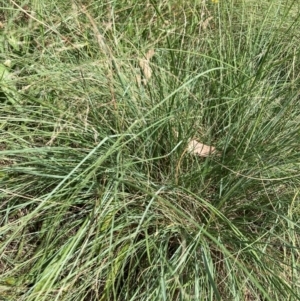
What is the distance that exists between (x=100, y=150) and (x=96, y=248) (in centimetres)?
27

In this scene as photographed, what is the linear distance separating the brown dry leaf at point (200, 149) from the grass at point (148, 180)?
21 mm

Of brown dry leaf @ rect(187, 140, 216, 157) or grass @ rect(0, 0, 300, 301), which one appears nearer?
grass @ rect(0, 0, 300, 301)

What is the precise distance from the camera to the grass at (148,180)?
4.62 feet

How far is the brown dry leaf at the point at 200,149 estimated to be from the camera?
1589mm

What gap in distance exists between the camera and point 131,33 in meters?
2.04

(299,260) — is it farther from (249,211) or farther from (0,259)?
(0,259)

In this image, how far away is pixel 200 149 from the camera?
1.61m

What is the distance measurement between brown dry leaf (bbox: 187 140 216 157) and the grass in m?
0.02

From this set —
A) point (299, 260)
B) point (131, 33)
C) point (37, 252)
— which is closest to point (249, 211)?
point (299, 260)

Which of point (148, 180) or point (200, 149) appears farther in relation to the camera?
point (200, 149)

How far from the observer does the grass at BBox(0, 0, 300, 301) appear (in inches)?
55.5

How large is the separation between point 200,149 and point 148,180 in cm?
24

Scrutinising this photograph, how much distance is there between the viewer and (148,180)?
56.7 inches

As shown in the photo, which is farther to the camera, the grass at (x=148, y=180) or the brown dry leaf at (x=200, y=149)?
the brown dry leaf at (x=200, y=149)
